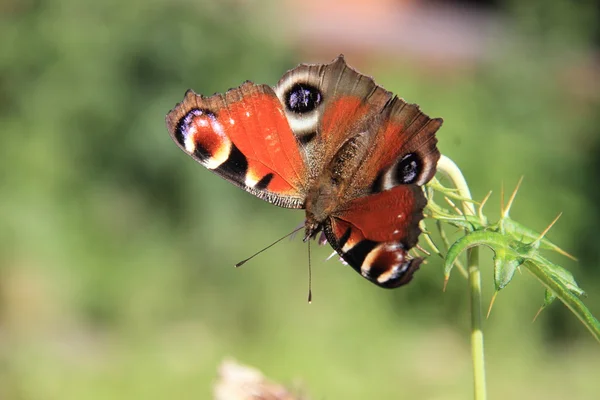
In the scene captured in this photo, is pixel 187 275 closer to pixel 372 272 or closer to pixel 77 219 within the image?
pixel 77 219

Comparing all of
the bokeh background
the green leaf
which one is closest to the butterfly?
the green leaf

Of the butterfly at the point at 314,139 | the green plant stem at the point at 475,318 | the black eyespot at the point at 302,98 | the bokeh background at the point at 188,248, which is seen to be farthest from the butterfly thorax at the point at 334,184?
the bokeh background at the point at 188,248

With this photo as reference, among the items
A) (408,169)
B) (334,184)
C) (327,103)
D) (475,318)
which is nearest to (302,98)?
(327,103)

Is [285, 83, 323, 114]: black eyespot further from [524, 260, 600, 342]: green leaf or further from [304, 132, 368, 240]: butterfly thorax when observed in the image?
[524, 260, 600, 342]: green leaf

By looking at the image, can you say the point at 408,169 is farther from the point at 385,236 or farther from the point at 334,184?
the point at 334,184

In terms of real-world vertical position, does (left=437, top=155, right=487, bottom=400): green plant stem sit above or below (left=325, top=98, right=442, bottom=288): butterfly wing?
below

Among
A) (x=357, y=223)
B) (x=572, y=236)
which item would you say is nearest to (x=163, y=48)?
(x=572, y=236)

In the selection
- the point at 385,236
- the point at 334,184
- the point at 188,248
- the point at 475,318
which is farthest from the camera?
the point at 188,248
